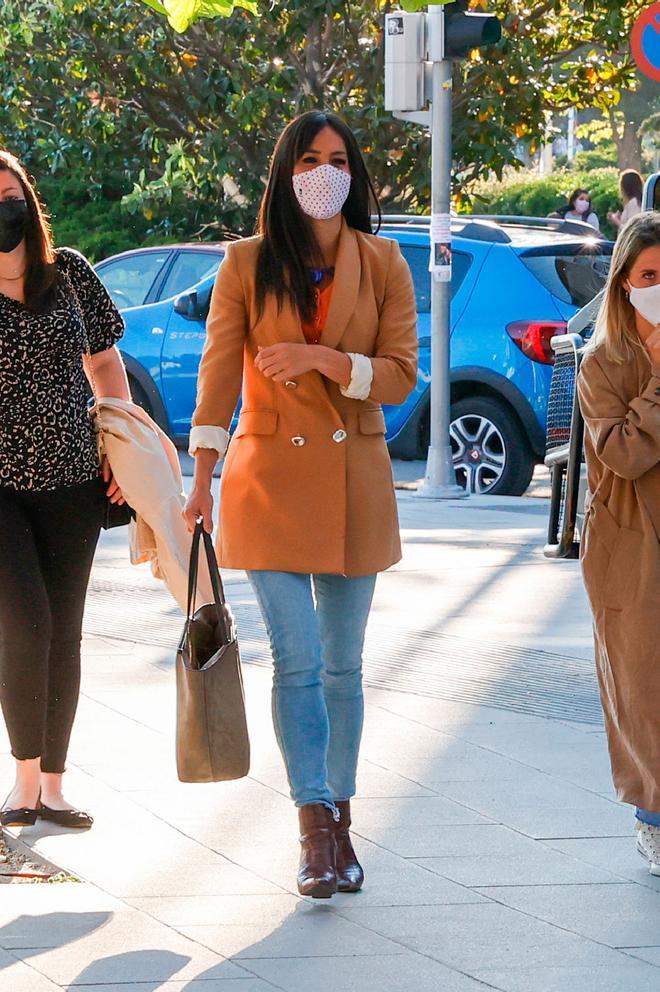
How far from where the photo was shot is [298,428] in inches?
171

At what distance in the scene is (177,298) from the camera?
12.7 meters

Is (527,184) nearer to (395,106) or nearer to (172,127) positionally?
(172,127)

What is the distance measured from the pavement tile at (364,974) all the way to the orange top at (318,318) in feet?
4.96

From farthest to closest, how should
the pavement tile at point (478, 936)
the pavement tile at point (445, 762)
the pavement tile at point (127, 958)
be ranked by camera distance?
the pavement tile at point (445, 762) < the pavement tile at point (478, 936) < the pavement tile at point (127, 958)

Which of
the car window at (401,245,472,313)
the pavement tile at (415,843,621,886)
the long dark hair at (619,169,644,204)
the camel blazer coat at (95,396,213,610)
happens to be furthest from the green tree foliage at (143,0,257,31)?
the long dark hair at (619,169,644,204)

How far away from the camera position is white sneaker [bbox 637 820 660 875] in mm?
4398

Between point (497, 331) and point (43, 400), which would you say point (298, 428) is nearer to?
point (43, 400)

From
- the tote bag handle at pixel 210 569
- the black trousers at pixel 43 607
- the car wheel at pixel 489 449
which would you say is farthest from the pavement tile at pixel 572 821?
the car wheel at pixel 489 449

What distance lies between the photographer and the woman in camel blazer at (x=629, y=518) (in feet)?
14.1

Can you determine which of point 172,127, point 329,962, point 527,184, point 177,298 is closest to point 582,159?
point 527,184

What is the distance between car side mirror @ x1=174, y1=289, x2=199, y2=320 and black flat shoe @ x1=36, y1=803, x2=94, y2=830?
7679 millimetres

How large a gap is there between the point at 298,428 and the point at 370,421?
212mm

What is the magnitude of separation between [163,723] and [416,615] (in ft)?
6.76

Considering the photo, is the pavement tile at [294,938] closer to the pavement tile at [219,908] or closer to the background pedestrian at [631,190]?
the pavement tile at [219,908]
